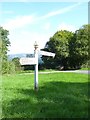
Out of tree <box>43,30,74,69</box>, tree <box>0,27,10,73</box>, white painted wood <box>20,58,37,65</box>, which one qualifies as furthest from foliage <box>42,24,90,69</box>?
white painted wood <box>20,58,37,65</box>

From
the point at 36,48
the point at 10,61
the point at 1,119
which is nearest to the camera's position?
the point at 1,119

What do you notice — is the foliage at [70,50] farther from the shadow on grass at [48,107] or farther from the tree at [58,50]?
the shadow on grass at [48,107]

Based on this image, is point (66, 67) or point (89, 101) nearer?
point (89, 101)

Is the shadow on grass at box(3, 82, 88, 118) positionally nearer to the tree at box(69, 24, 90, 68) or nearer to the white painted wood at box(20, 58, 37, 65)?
the white painted wood at box(20, 58, 37, 65)

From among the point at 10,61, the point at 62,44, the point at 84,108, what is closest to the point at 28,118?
the point at 84,108

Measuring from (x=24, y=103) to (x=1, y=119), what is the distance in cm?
149

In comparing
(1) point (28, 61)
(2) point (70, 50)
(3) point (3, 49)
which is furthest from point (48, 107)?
(2) point (70, 50)

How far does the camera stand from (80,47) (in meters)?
39.4

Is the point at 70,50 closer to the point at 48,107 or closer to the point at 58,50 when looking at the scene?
the point at 58,50

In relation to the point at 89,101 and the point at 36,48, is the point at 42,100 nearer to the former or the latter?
the point at 89,101

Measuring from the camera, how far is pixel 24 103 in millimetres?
7395

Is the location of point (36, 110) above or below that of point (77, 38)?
below

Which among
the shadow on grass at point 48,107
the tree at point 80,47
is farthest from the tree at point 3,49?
the shadow on grass at point 48,107

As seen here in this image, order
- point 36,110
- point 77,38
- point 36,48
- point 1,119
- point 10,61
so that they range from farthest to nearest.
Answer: point 77,38
point 10,61
point 36,48
point 36,110
point 1,119
